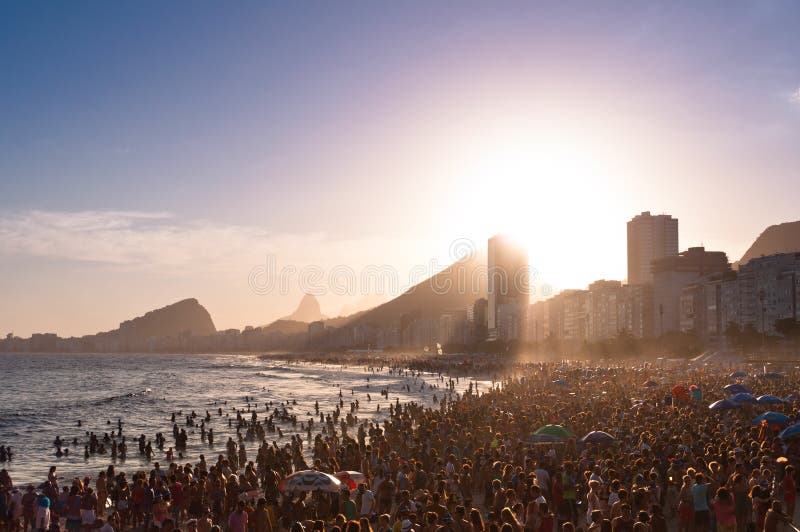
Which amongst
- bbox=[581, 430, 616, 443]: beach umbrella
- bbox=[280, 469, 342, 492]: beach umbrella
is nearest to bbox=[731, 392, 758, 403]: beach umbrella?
bbox=[581, 430, 616, 443]: beach umbrella

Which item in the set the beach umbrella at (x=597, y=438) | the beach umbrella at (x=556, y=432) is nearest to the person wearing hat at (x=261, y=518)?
the beach umbrella at (x=556, y=432)

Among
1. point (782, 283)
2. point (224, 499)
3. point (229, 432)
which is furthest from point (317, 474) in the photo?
point (782, 283)

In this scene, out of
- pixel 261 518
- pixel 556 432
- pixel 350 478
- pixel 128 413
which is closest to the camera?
pixel 261 518

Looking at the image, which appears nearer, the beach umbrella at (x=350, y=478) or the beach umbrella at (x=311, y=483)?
the beach umbrella at (x=311, y=483)

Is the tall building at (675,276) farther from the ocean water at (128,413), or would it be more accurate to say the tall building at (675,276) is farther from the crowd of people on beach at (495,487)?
the crowd of people on beach at (495,487)

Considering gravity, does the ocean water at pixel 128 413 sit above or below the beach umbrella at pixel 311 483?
below

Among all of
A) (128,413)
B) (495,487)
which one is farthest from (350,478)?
(128,413)

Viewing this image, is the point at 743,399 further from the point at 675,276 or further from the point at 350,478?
the point at 675,276

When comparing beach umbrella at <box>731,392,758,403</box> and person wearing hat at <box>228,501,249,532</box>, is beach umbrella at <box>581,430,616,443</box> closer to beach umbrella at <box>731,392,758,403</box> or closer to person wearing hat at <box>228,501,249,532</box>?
beach umbrella at <box>731,392,758,403</box>

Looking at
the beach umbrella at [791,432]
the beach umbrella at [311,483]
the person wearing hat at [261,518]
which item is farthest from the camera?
the beach umbrella at [791,432]
